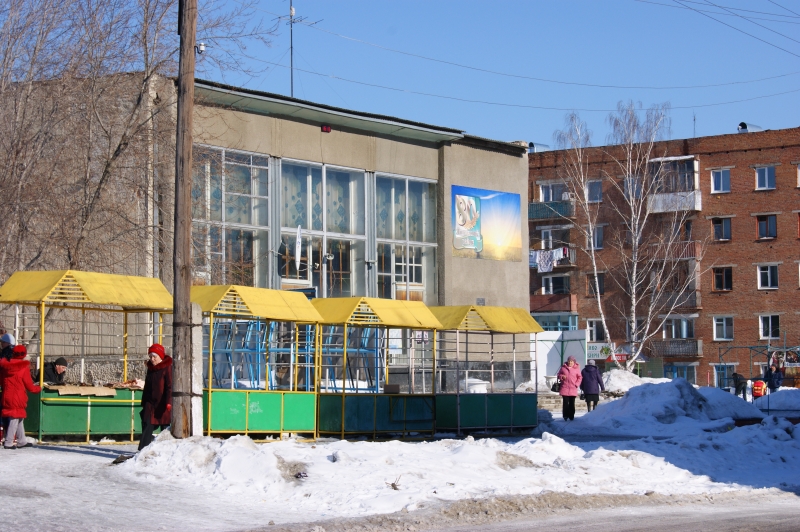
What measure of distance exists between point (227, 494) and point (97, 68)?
1386 cm

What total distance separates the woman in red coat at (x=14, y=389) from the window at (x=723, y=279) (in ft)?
173

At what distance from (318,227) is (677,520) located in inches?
945

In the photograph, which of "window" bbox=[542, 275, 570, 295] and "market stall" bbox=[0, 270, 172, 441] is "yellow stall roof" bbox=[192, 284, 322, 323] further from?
"window" bbox=[542, 275, 570, 295]

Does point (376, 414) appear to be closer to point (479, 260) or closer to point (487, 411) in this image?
point (487, 411)

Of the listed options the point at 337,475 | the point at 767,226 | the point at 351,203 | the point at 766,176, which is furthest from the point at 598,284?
the point at 337,475

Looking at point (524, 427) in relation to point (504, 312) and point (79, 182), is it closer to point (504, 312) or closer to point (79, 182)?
point (504, 312)

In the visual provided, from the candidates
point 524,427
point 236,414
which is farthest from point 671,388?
point 236,414

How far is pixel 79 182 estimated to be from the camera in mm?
22922

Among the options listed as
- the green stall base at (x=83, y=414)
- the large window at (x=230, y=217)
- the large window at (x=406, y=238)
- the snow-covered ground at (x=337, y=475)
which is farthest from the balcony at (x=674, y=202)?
the green stall base at (x=83, y=414)

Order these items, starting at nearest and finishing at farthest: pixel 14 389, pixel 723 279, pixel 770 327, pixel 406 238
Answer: pixel 14 389 → pixel 406 238 → pixel 770 327 → pixel 723 279

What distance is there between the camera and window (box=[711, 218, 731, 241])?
2429 inches

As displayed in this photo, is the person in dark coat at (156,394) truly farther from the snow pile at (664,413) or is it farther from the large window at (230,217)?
the large window at (230,217)

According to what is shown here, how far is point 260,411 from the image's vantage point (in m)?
17.5

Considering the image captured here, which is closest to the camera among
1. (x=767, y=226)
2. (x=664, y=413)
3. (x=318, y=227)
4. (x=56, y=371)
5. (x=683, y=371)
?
(x=56, y=371)
